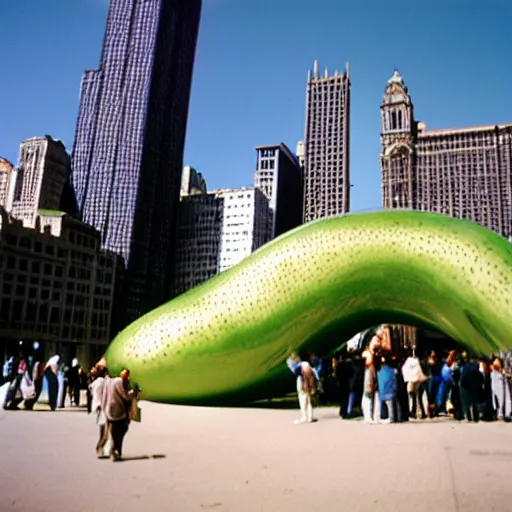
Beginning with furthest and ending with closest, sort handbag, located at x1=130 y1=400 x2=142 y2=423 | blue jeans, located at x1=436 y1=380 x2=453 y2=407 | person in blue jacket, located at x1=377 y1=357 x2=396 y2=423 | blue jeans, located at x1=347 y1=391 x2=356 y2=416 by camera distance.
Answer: blue jeans, located at x1=436 y1=380 x2=453 y2=407
blue jeans, located at x1=347 y1=391 x2=356 y2=416
person in blue jacket, located at x1=377 y1=357 x2=396 y2=423
handbag, located at x1=130 y1=400 x2=142 y2=423

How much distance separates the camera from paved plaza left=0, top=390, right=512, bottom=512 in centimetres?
363

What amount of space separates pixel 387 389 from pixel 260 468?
4.38 m

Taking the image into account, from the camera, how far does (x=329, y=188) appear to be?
3460 inches

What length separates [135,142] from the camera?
66.9 m

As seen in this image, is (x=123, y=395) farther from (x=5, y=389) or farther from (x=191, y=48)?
(x=191, y=48)

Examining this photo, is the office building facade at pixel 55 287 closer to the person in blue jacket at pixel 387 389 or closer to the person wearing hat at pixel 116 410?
the person in blue jacket at pixel 387 389

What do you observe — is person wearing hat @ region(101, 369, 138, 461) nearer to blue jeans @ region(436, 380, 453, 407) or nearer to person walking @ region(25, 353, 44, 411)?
person walking @ region(25, 353, 44, 411)

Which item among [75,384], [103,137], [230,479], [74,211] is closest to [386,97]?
[103,137]

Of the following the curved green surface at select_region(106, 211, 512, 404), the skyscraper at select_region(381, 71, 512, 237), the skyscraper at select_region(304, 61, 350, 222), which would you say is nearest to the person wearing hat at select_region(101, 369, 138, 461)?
the curved green surface at select_region(106, 211, 512, 404)

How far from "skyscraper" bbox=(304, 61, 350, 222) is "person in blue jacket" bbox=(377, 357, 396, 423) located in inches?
3096

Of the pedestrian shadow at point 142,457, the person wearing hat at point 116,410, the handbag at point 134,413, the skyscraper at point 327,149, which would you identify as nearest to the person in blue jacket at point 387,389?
the handbag at point 134,413

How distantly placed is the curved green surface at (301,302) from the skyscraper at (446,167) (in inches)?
2675

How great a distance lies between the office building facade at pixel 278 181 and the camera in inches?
3409

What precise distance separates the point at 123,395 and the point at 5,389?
20.1 ft
